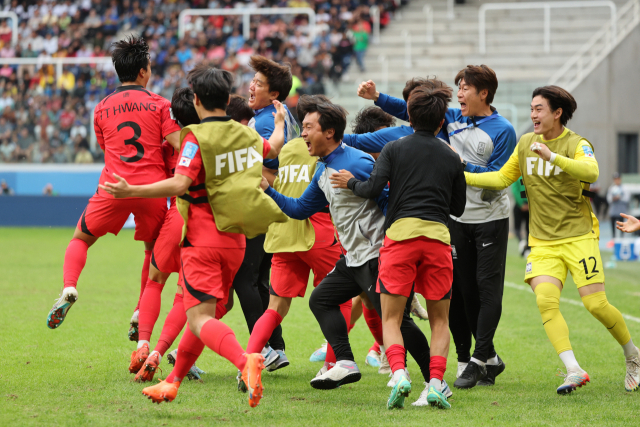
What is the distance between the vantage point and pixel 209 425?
4012 millimetres

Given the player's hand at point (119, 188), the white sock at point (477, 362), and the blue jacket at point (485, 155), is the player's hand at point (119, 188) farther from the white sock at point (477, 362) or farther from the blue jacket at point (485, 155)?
the white sock at point (477, 362)

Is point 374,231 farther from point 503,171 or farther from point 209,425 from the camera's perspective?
point 209,425

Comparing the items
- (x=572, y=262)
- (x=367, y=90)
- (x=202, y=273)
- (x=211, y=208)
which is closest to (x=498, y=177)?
(x=572, y=262)

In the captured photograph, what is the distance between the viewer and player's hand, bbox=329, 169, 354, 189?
178 inches

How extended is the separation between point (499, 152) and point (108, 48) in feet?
73.7

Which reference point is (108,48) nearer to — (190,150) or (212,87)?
(212,87)

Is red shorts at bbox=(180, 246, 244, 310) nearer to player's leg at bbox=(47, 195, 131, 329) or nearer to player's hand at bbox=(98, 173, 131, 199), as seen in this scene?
player's hand at bbox=(98, 173, 131, 199)

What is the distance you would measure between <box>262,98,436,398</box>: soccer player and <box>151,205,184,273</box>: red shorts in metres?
0.90

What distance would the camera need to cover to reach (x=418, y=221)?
14.4 ft


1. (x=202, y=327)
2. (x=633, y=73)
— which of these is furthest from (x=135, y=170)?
(x=633, y=73)

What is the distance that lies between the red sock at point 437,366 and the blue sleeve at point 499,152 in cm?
161

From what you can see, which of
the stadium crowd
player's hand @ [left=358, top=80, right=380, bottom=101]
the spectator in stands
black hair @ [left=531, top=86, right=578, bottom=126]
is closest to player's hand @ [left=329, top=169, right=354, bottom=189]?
player's hand @ [left=358, top=80, right=380, bottom=101]

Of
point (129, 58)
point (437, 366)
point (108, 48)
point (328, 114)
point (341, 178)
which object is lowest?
point (437, 366)

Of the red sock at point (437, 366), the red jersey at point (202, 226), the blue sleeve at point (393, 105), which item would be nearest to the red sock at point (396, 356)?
the red sock at point (437, 366)
